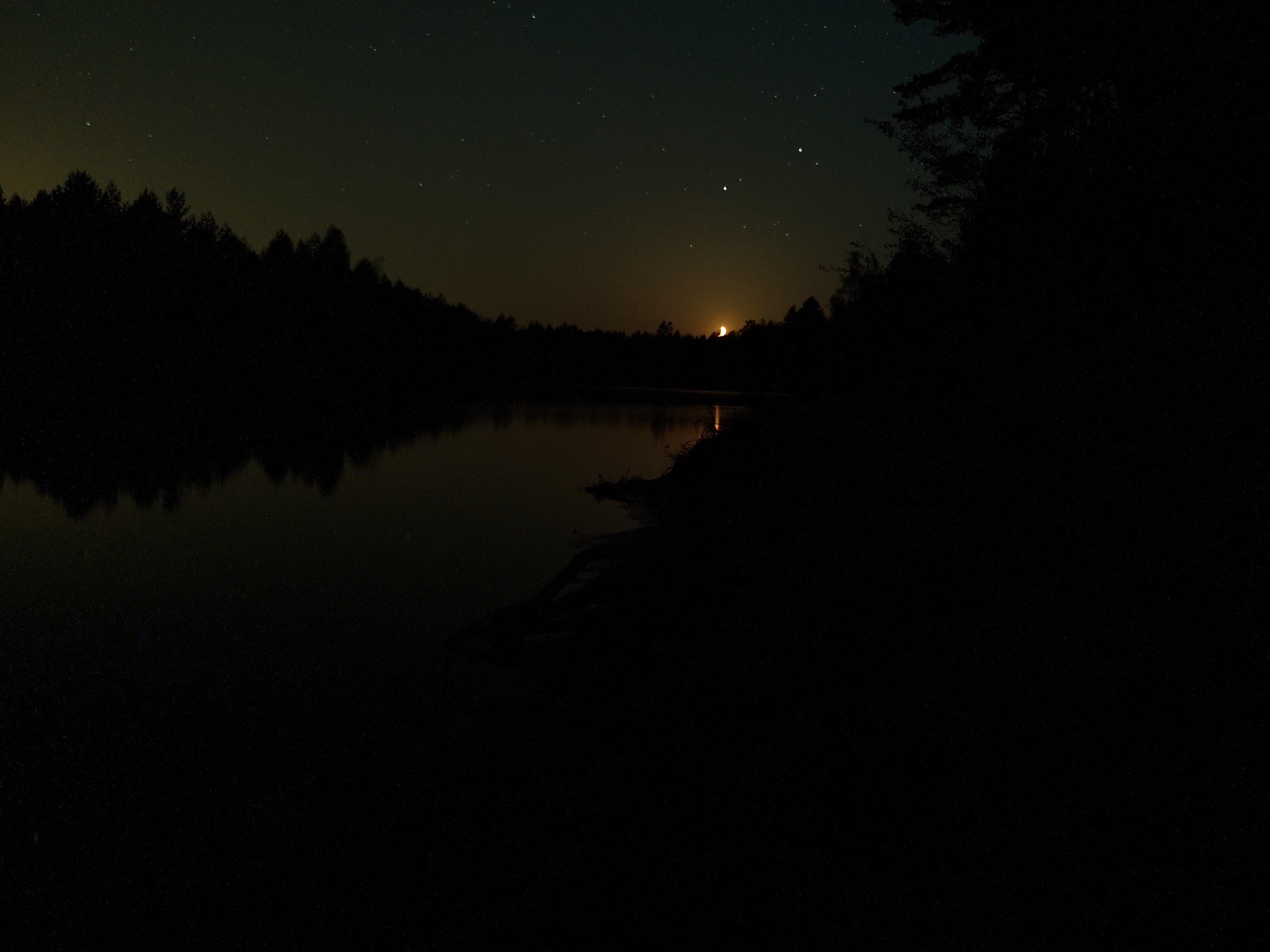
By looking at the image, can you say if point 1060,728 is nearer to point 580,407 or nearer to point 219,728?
point 219,728

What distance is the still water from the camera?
38.4 feet

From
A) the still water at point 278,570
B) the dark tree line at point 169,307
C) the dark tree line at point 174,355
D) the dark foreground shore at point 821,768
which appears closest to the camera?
the dark foreground shore at point 821,768

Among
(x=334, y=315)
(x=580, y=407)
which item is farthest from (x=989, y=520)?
(x=334, y=315)

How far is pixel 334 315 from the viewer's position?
94.9m

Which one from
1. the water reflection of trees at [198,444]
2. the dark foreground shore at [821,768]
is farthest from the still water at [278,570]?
the dark foreground shore at [821,768]

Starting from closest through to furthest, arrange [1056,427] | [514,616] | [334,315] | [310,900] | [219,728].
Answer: [310,900] < [1056,427] < [219,728] < [514,616] < [334,315]

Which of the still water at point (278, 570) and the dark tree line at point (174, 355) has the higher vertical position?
the dark tree line at point (174, 355)

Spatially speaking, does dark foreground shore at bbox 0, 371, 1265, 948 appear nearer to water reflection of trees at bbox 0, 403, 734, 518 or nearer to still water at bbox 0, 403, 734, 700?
still water at bbox 0, 403, 734, 700

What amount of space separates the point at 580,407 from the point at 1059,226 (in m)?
75.4

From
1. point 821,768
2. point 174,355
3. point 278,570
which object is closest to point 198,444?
point 278,570

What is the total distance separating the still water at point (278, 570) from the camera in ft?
38.4

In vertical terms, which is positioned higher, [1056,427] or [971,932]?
[1056,427]

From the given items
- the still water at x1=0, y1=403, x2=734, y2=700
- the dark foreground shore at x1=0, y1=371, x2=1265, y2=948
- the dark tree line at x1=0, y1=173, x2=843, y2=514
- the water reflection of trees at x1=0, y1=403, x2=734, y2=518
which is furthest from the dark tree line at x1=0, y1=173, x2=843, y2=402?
the dark foreground shore at x1=0, y1=371, x2=1265, y2=948

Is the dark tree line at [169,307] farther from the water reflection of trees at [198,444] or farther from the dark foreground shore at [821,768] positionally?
the dark foreground shore at [821,768]
